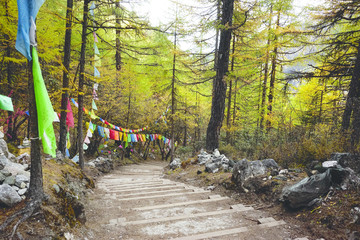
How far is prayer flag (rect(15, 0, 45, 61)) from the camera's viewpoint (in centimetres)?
171

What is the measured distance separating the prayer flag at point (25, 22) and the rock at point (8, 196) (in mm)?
1426

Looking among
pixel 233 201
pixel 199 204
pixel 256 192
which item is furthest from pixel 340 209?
pixel 199 204

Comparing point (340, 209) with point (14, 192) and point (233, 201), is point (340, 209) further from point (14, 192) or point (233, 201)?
point (14, 192)

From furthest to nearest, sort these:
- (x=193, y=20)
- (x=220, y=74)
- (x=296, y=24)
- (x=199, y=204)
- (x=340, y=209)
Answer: (x=296, y=24) < (x=193, y=20) < (x=220, y=74) < (x=199, y=204) < (x=340, y=209)

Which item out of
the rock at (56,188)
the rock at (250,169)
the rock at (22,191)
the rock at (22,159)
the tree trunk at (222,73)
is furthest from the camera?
the tree trunk at (222,73)

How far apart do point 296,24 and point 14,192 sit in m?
11.5

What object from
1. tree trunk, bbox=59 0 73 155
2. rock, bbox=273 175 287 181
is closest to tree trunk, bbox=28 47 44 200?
tree trunk, bbox=59 0 73 155

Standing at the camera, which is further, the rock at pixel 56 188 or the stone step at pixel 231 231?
the rock at pixel 56 188

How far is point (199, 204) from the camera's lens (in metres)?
3.62

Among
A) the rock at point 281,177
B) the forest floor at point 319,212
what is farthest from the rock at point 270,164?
the forest floor at point 319,212

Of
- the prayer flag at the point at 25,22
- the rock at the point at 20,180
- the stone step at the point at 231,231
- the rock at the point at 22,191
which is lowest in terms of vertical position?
the stone step at the point at 231,231

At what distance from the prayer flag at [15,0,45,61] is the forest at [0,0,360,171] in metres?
0.26

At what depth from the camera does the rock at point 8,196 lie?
1.96 m

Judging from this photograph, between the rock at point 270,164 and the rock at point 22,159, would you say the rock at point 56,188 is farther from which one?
the rock at point 270,164
